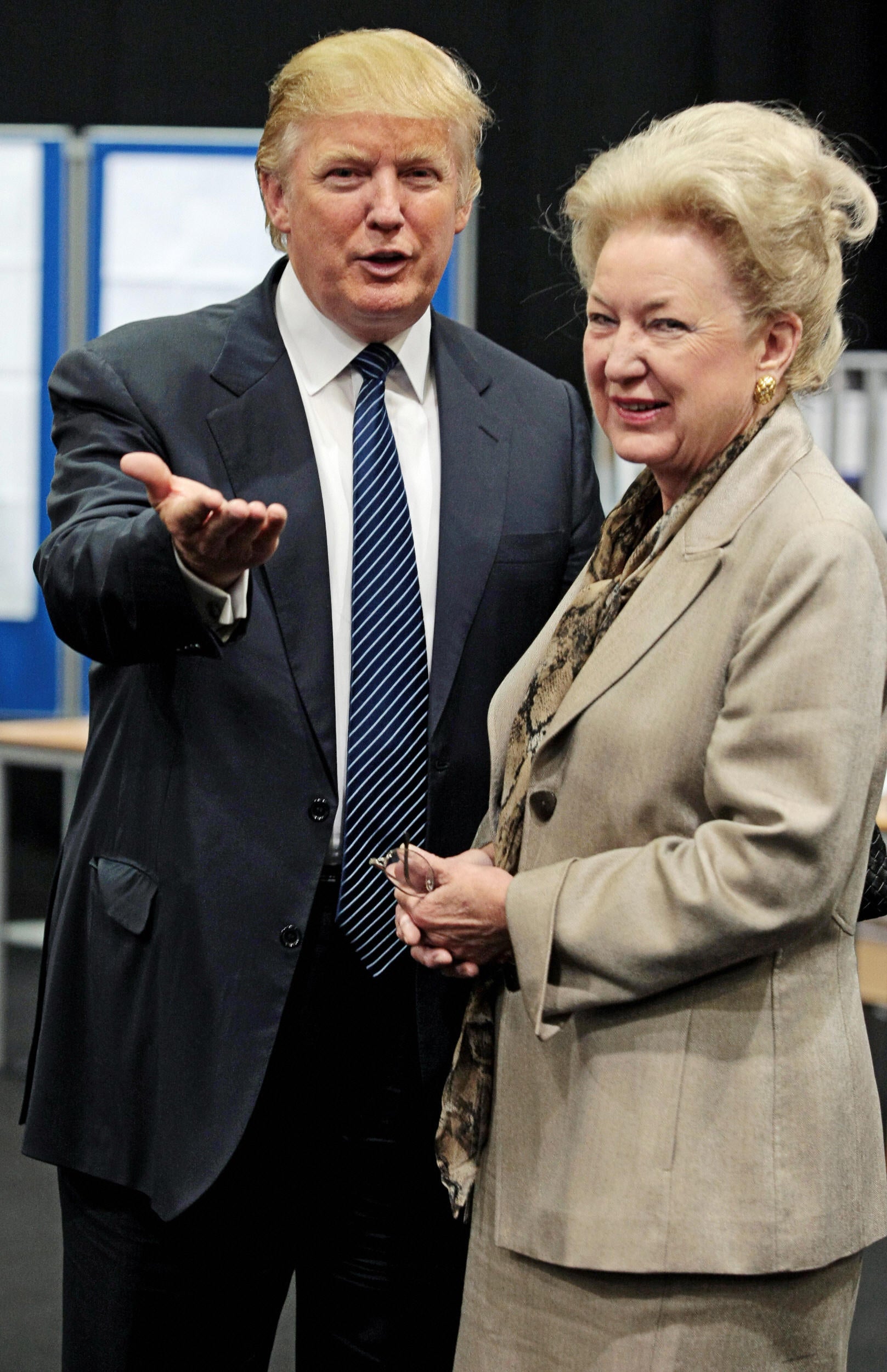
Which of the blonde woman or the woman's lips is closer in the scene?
the blonde woman

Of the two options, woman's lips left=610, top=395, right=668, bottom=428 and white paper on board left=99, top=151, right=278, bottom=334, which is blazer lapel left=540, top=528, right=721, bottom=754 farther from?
white paper on board left=99, top=151, right=278, bottom=334

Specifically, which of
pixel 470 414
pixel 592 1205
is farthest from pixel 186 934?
pixel 470 414

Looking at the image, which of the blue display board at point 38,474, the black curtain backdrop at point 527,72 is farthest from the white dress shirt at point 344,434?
the blue display board at point 38,474

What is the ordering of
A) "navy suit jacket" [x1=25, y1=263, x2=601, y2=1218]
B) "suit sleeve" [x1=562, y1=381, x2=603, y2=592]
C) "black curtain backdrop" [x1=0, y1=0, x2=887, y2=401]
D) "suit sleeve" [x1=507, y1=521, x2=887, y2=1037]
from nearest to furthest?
1. "suit sleeve" [x1=507, y1=521, x2=887, y2=1037]
2. "navy suit jacket" [x1=25, y1=263, x2=601, y2=1218]
3. "suit sleeve" [x1=562, y1=381, x2=603, y2=592]
4. "black curtain backdrop" [x1=0, y1=0, x2=887, y2=401]

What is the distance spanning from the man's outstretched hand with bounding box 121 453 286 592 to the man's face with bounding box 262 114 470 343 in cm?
40

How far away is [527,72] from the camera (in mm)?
4188

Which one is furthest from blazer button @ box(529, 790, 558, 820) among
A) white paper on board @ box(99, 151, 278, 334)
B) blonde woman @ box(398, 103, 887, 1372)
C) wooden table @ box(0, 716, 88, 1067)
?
white paper on board @ box(99, 151, 278, 334)

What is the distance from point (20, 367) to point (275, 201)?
299cm

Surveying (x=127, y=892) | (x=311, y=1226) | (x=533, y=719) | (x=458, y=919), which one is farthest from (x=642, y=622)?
(x=311, y=1226)

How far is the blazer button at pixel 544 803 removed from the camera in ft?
4.43

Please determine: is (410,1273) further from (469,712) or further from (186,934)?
(469,712)

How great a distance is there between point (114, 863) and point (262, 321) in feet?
2.00

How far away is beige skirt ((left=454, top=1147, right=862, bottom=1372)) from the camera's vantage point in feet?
4.12

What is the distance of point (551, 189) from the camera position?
4.18 m
